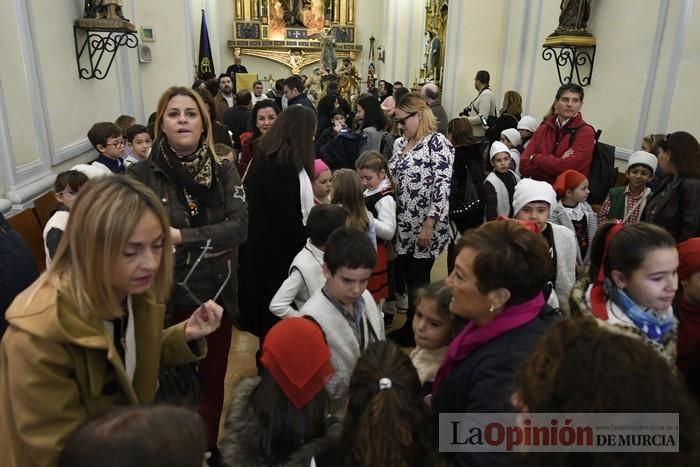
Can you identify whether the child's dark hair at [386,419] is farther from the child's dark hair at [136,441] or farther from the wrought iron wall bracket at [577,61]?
the wrought iron wall bracket at [577,61]

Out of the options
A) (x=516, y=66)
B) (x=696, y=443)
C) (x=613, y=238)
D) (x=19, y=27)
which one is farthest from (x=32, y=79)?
(x=516, y=66)

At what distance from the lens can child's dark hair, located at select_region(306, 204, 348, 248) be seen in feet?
7.51

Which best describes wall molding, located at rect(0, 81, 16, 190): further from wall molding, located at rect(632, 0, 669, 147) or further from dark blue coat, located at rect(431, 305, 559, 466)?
wall molding, located at rect(632, 0, 669, 147)

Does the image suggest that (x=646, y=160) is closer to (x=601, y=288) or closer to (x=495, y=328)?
(x=601, y=288)

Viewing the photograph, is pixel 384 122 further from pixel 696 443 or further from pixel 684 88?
pixel 696 443

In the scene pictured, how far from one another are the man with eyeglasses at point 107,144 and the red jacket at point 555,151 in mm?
3020

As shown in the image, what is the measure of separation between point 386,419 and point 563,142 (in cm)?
306

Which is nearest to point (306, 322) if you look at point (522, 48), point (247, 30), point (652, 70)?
point (652, 70)

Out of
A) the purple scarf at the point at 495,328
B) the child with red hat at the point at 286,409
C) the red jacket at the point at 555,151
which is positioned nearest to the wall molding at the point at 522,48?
the red jacket at the point at 555,151

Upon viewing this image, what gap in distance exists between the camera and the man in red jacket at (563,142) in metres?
3.50

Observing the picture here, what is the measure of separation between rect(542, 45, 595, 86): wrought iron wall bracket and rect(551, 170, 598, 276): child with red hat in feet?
8.33

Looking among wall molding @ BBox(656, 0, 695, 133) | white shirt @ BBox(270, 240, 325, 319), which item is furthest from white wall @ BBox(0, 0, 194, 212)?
wall molding @ BBox(656, 0, 695, 133)

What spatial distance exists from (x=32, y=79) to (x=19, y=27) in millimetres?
328

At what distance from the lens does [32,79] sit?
10.9 feet
